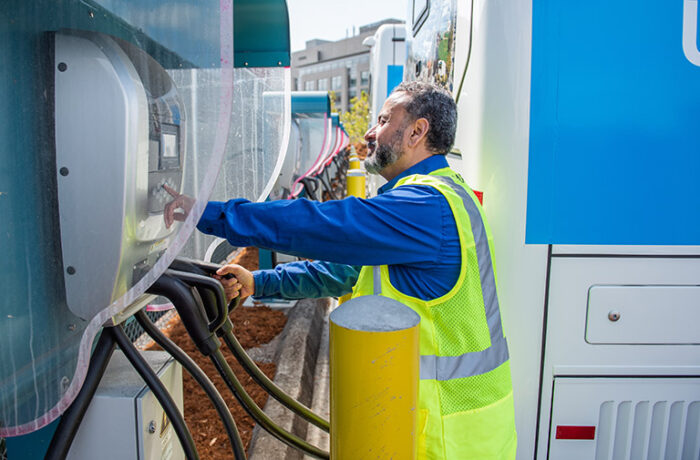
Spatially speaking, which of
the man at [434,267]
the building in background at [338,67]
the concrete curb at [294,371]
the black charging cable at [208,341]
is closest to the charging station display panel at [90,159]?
the black charging cable at [208,341]

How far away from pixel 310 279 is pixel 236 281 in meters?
0.42

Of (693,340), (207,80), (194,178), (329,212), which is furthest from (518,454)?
(207,80)

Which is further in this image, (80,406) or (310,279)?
(310,279)

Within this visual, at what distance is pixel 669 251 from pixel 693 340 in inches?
13.2

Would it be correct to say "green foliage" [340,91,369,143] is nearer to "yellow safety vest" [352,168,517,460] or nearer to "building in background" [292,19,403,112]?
"yellow safety vest" [352,168,517,460]

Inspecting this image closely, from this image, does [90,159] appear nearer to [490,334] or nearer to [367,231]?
[367,231]

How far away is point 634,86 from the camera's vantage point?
1.80 m

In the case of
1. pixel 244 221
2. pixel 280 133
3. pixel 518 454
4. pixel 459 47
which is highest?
pixel 459 47

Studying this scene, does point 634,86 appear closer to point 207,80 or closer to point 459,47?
point 459,47

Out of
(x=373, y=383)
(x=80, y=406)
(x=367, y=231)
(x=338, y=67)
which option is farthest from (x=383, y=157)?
(x=338, y=67)

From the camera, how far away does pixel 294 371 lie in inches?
147

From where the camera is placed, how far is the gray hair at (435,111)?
1.89 meters

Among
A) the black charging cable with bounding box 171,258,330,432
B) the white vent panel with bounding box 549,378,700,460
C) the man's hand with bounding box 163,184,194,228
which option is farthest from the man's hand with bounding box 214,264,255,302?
the white vent panel with bounding box 549,378,700,460

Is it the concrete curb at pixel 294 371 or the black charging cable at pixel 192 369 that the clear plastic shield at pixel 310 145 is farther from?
the black charging cable at pixel 192 369
